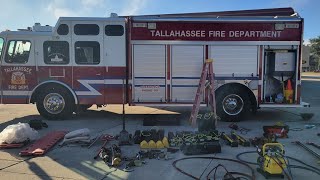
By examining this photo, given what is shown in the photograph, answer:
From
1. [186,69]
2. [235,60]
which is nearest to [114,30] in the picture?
[186,69]

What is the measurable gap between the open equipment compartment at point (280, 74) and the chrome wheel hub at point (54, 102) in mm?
5718

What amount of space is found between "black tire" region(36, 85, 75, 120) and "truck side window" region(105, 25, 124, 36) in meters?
2.02

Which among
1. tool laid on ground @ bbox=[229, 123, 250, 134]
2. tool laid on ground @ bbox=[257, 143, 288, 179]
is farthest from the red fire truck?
tool laid on ground @ bbox=[257, 143, 288, 179]

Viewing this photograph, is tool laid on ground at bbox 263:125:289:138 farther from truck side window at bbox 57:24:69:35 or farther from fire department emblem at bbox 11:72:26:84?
fire department emblem at bbox 11:72:26:84

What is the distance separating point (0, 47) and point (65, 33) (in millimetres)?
1958

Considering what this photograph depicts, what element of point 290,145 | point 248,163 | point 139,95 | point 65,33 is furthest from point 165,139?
point 65,33

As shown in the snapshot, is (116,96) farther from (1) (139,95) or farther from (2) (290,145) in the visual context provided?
(2) (290,145)

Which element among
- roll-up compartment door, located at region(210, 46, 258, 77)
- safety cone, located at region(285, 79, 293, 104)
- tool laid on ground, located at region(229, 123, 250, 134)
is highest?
roll-up compartment door, located at region(210, 46, 258, 77)

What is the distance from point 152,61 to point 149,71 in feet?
0.96

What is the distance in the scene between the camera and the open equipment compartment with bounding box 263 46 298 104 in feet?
34.4

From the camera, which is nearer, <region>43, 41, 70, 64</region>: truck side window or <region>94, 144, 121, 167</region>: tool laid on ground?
<region>94, 144, 121, 167</region>: tool laid on ground

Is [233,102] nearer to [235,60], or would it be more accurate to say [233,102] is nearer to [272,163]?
[235,60]

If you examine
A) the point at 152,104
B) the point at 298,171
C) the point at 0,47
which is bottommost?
the point at 298,171

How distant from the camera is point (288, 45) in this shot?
33.9 ft
